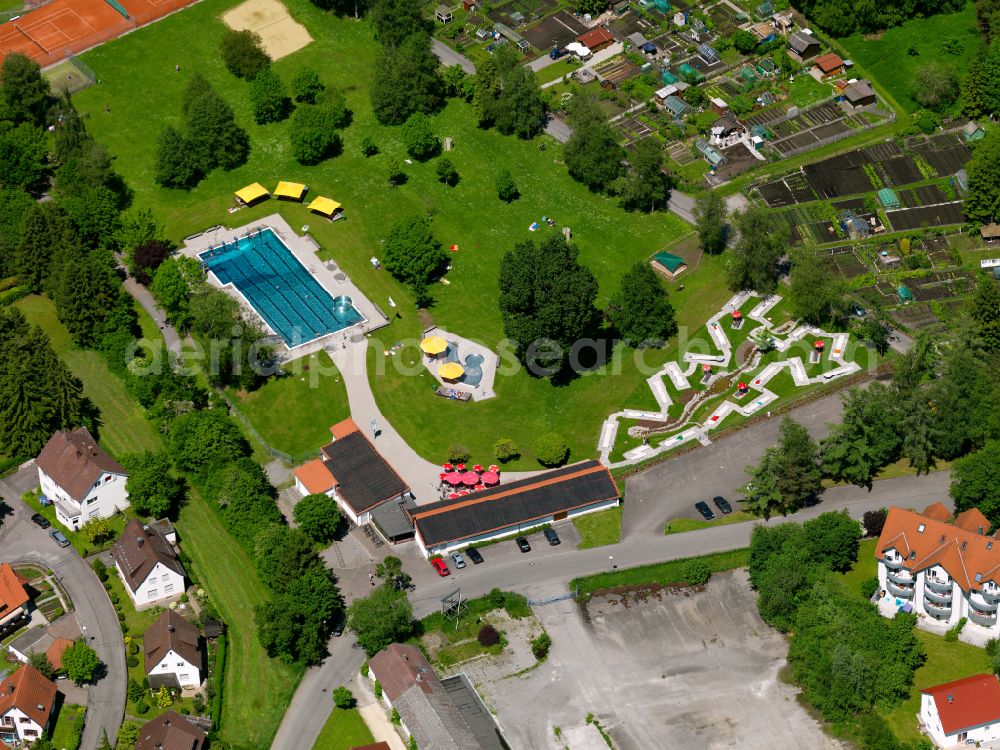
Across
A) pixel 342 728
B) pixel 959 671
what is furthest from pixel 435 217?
pixel 959 671

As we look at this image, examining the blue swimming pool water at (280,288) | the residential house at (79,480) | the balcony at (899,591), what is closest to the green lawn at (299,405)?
the blue swimming pool water at (280,288)

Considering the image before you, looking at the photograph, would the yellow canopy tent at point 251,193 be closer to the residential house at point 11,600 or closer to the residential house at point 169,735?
the residential house at point 11,600

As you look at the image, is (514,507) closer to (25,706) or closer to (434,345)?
(434,345)

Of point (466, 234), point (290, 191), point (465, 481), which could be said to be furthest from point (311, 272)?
point (465, 481)

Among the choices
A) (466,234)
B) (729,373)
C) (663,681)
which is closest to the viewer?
(663,681)

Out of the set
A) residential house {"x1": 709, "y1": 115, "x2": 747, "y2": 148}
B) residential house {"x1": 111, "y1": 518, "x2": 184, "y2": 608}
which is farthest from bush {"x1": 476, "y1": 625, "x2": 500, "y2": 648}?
residential house {"x1": 709, "y1": 115, "x2": 747, "y2": 148}

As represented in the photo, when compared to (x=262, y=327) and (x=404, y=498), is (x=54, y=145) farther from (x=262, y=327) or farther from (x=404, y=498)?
(x=404, y=498)

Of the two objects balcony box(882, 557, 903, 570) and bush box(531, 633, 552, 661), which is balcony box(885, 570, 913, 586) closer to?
balcony box(882, 557, 903, 570)
